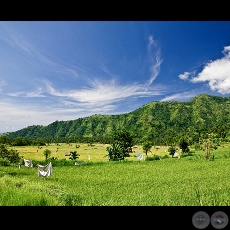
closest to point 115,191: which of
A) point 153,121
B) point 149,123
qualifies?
point 149,123

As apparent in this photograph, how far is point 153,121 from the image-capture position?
82.1m

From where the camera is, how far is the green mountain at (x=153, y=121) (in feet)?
260

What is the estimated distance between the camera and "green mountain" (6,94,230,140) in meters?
79.1
